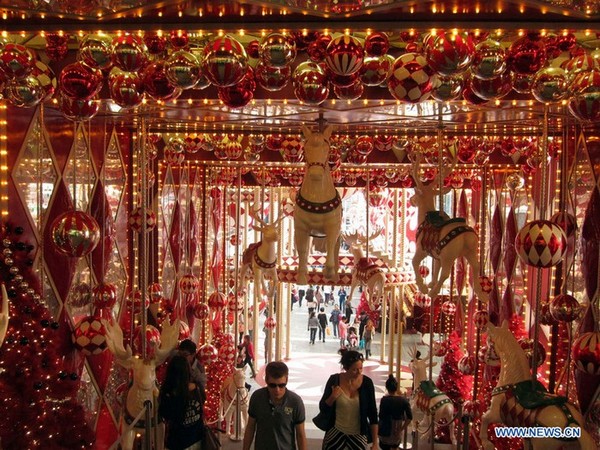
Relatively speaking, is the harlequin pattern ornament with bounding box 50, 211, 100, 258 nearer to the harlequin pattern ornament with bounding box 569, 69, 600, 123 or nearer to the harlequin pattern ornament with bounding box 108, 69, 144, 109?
the harlequin pattern ornament with bounding box 108, 69, 144, 109

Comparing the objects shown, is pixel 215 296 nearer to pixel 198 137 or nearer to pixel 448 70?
pixel 198 137

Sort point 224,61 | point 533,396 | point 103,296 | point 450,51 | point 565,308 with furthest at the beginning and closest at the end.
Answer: point 103,296 < point 565,308 < point 533,396 < point 224,61 < point 450,51

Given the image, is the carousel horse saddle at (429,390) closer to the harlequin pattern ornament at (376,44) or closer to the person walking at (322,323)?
the harlequin pattern ornament at (376,44)

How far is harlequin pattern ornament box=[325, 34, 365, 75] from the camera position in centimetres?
264

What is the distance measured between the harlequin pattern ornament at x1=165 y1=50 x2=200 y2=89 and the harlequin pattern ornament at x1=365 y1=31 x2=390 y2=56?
757 mm

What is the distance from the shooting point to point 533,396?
324 centimetres

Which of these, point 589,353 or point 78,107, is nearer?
point 589,353

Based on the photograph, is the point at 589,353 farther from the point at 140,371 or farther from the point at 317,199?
the point at 140,371

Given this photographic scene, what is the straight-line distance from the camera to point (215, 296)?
25.8ft

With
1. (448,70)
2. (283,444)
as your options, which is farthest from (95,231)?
(448,70)

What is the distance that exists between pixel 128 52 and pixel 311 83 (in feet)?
2.75

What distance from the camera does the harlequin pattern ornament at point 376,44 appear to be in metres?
2.81

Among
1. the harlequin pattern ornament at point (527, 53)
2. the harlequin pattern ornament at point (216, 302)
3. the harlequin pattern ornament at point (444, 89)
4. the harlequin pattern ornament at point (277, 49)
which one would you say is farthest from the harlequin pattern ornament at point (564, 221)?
the harlequin pattern ornament at point (216, 302)

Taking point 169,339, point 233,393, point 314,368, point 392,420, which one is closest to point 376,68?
point 169,339
